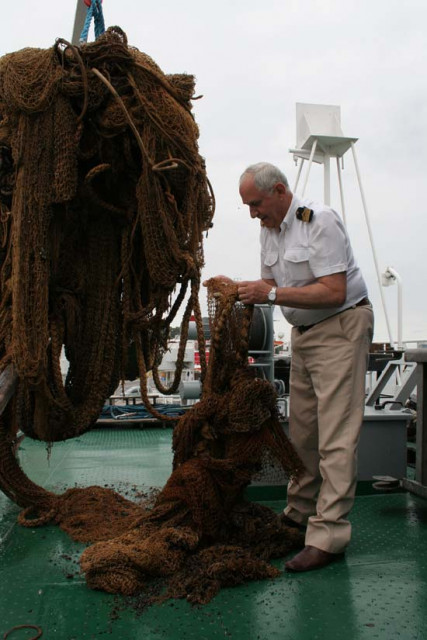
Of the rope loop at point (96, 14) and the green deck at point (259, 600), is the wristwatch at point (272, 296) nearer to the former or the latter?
the green deck at point (259, 600)

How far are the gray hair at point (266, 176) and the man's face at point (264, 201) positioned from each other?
0.02 m

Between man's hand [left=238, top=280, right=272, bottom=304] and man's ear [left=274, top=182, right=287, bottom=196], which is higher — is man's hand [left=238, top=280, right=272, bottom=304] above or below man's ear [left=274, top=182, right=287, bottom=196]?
below

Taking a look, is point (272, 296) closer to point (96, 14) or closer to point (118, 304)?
point (118, 304)

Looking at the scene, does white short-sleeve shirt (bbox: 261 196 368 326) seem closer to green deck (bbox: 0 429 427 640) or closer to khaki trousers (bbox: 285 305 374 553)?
khaki trousers (bbox: 285 305 374 553)

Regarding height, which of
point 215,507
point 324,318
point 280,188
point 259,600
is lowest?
point 259,600

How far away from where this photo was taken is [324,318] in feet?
8.03

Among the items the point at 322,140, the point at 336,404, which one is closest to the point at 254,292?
the point at 336,404

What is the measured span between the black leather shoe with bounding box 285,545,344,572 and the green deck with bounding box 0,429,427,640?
34 mm

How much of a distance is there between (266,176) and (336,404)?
3.35ft

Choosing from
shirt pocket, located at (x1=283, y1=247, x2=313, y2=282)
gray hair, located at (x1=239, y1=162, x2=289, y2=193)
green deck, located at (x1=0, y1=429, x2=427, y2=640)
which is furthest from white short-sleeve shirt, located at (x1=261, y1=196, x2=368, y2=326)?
green deck, located at (x1=0, y1=429, x2=427, y2=640)

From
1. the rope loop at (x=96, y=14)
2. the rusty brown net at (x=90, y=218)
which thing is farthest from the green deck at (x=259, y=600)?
the rope loop at (x=96, y=14)

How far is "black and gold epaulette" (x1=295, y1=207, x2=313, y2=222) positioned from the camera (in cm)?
237

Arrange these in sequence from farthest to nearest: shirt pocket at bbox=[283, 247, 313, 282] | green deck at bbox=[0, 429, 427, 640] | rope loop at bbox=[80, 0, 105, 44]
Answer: rope loop at bbox=[80, 0, 105, 44] < shirt pocket at bbox=[283, 247, 313, 282] < green deck at bbox=[0, 429, 427, 640]

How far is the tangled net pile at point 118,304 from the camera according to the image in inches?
90.4
